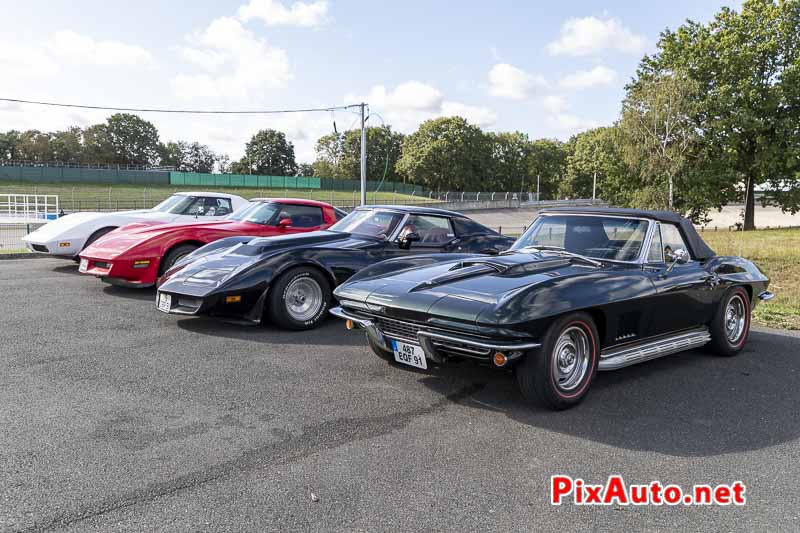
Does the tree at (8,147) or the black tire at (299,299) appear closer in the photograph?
the black tire at (299,299)

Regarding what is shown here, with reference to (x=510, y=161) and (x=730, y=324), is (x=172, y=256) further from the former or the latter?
(x=510, y=161)

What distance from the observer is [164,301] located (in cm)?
635

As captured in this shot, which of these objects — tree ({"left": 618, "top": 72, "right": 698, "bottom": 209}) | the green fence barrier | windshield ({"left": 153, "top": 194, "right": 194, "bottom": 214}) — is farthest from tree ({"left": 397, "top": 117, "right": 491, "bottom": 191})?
windshield ({"left": 153, "top": 194, "right": 194, "bottom": 214})

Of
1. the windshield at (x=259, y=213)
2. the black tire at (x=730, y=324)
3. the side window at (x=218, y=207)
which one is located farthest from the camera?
the side window at (x=218, y=207)

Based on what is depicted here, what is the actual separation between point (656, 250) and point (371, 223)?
3533 millimetres

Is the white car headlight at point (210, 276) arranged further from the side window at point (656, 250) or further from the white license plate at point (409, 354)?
the side window at point (656, 250)

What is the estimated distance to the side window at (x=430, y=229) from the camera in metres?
7.52

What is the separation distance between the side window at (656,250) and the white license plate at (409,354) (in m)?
2.24

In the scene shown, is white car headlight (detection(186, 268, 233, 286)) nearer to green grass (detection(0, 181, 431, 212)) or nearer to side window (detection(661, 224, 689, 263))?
side window (detection(661, 224, 689, 263))

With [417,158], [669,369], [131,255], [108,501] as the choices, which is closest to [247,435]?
[108,501]

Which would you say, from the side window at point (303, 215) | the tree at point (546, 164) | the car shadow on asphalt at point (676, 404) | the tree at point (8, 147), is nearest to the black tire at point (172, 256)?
the side window at point (303, 215)

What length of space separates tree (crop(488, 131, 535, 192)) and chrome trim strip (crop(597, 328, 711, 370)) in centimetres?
8941

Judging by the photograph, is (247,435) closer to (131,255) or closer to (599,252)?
(599,252)

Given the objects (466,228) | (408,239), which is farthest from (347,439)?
(466,228)
